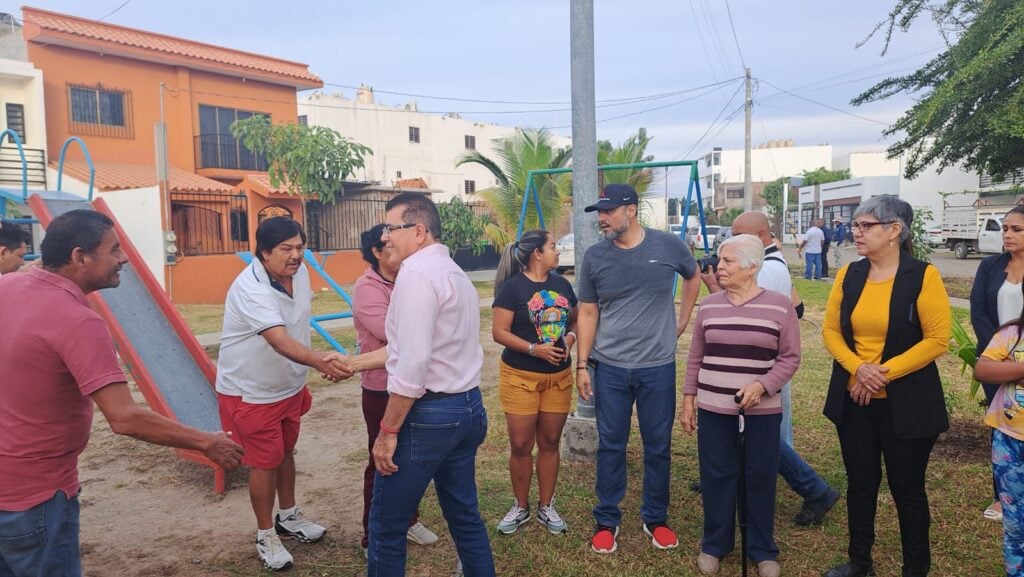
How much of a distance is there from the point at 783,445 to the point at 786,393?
0.35m

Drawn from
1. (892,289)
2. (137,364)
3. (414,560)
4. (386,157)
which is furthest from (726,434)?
(386,157)

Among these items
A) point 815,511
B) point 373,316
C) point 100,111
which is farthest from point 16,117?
point 815,511

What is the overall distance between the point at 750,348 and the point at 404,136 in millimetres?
33708

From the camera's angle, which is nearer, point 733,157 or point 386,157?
point 386,157

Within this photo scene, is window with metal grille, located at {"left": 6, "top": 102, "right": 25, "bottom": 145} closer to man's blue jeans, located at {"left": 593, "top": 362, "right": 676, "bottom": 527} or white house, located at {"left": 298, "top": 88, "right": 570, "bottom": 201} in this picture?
white house, located at {"left": 298, "top": 88, "right": 570, "bottom": 201}

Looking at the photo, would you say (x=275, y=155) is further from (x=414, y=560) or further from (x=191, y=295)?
(x=414, y=560)

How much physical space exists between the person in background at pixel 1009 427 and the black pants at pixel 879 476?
11.6 inches

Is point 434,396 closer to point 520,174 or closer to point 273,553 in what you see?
point 273,553

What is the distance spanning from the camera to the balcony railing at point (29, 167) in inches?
668

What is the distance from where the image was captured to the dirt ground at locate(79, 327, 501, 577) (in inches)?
151

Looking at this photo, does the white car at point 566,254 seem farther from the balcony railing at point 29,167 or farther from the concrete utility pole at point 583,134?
the concrete utility pole at point 583,134

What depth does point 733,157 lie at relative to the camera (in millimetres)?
73250

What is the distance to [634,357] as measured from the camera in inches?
151

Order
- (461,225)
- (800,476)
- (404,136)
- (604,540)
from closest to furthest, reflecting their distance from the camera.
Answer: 1. (604,540)
2. (800,476)
3. (461,225)
4. (404,136)
